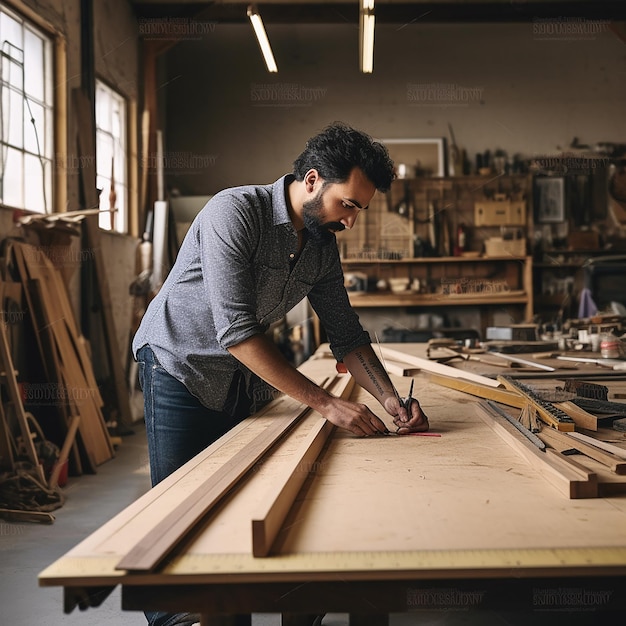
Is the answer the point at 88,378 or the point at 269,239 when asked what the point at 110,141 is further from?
the point at 269,239

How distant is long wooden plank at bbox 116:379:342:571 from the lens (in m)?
0.96

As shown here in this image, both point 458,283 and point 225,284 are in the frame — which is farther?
point 458,283

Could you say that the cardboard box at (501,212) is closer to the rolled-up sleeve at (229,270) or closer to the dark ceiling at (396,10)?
the dark ceiling at (396,10)

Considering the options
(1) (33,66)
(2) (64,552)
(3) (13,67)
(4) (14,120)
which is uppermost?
(1) (33,66)

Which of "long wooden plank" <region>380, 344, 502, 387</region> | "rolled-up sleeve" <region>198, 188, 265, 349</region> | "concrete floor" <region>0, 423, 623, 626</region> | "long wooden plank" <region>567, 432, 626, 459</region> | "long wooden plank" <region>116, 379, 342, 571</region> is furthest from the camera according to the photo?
"long wooden plank" <region>380, 344, 502, 387</region>

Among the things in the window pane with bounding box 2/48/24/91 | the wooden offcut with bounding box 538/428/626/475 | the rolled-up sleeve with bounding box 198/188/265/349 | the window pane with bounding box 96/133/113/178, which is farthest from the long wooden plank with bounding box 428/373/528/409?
the window pane with bounding box 96/133/113/178

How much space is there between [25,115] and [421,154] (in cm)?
504

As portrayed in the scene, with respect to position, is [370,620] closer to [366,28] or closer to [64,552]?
[64,552]

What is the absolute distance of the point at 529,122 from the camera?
28.8 ft

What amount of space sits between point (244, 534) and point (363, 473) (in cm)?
45

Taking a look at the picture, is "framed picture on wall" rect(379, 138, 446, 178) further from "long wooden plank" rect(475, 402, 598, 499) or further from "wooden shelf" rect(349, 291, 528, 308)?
"long wooden plank" rect(475, 402, 598, 499)

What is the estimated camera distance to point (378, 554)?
1.00 meters

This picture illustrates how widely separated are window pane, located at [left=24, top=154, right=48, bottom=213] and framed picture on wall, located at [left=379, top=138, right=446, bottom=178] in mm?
4622

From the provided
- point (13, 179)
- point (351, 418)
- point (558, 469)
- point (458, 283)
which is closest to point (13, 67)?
point (13, 179)
